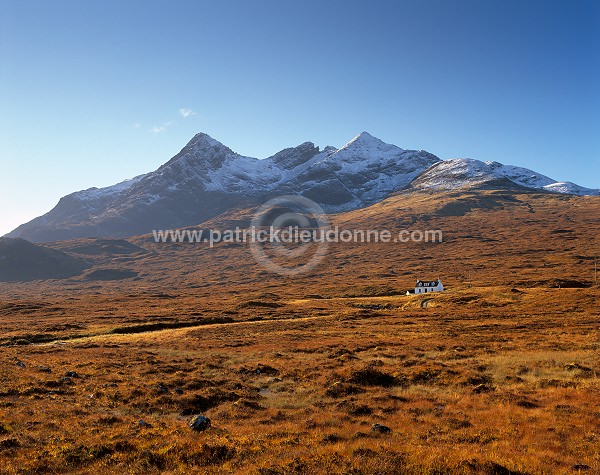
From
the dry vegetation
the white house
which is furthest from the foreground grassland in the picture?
the white house

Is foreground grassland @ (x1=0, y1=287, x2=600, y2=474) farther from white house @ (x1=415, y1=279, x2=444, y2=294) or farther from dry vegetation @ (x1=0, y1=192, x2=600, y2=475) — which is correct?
white house @ (x1=415, y1=279, x2=444, y2=294)

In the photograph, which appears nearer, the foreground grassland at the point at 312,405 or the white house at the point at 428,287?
the foreground grassland at the point at 312,405

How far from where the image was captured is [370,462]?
1323cm

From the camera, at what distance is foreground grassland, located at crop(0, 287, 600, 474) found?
14.0m

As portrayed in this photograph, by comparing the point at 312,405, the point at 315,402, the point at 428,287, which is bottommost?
the point at 428,287

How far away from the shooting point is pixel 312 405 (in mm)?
22297

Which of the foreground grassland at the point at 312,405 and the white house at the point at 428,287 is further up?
the foreground grassland at the point at 312,405

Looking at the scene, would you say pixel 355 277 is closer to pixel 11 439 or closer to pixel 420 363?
pixel 420 363

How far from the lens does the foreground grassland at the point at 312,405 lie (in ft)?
45.8

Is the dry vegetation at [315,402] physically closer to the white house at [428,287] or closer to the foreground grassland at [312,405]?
the foreground grassland at [312,405]

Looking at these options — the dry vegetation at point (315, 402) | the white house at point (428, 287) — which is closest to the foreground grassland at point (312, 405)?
the dry vegetation at point (315, 402)

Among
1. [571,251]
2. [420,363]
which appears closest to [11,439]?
[420,363]

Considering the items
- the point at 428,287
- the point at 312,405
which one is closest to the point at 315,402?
the point at 312,405

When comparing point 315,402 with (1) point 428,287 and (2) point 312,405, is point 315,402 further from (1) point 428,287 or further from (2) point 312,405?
(1) point 428,287
